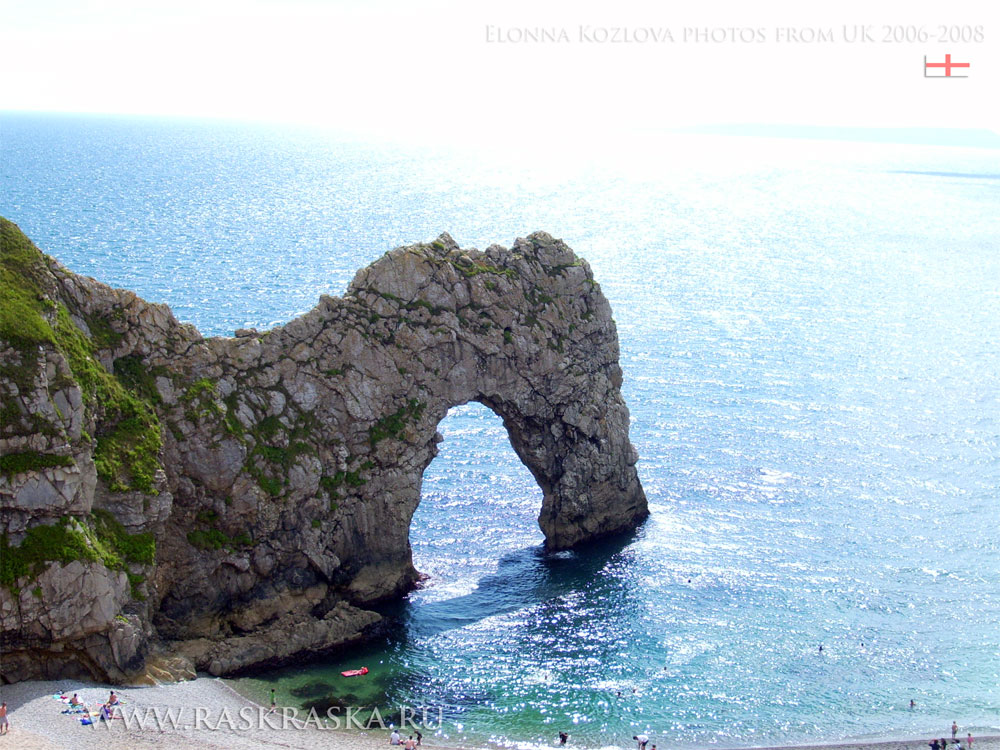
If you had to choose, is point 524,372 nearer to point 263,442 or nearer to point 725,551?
point 263,442

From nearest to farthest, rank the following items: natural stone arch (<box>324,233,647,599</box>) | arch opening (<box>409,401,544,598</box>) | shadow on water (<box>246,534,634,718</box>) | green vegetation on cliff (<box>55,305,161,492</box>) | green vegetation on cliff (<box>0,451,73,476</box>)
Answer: green vegetation on cliff (<box>0,451,73,476</box>) → green vegetation on cliff (<box>55,305,161,492</box>) → shadow on water (<box>246,534,634,718</box>) → natural stone arch (<box>324,233,647,599</box>) → arch opening (<box>409,401,544,598</box>)

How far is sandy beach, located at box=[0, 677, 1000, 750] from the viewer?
1563 inches

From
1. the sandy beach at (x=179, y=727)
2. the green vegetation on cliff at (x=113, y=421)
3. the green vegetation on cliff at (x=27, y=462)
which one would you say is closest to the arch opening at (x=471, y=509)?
the sandy beach at (x=179, y=727)

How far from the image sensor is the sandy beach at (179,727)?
130 feet

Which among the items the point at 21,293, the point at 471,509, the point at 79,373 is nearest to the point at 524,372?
the point at 471,509

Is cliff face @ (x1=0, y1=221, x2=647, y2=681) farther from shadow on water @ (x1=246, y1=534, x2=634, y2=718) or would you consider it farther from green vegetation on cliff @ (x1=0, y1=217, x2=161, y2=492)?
shadow on water @ (x1=246, y1=534, x2=634, y2=718)

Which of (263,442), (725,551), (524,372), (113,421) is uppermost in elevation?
(113,421)

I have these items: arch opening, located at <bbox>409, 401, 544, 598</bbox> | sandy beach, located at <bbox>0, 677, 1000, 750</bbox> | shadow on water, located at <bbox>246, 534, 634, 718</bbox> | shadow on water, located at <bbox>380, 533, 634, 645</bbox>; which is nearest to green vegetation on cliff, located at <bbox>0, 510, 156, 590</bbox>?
sandy beach, located at <bbox>0, 677, 1000, 750</bbox>

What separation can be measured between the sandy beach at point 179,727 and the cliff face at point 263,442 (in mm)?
1826

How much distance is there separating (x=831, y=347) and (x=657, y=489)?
4824 centimetres

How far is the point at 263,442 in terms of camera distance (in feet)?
174

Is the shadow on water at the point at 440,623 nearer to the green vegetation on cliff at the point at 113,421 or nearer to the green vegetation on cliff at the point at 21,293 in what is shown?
the green vegetation on cliff at the point at 113,421

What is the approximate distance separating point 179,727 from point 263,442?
15987 mm

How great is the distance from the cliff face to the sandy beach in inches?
71.9
